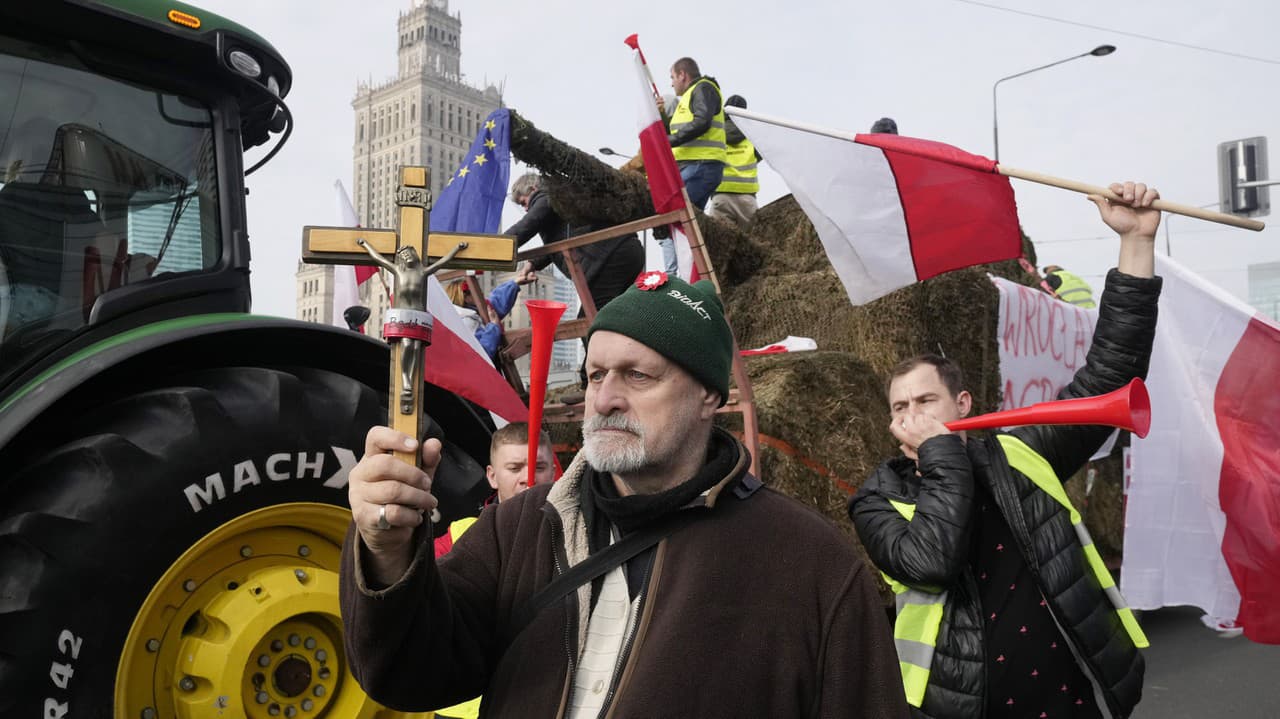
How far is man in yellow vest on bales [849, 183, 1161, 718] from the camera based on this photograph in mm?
2539

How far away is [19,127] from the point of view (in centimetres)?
277

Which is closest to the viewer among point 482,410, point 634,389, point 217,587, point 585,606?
point 585,606

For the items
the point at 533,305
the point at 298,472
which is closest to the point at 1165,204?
the point at 533,305

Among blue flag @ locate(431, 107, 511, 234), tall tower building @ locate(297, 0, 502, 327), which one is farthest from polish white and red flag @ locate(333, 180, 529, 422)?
tall tower building @ locate(297, 0, 502, 327)

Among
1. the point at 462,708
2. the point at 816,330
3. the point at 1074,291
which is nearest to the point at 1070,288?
the point at 1074,291

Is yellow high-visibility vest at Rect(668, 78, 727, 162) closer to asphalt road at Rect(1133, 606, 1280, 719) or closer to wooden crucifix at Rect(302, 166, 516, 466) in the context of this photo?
asphalt road at Rect(1133, 606, 1280, 719)

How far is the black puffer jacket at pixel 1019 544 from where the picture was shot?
2.53m

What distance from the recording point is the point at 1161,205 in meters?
2.83

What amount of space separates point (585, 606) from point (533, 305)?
1051 mm

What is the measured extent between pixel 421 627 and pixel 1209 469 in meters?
3.49

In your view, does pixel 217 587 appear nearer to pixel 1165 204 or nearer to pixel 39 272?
pixel 39 272

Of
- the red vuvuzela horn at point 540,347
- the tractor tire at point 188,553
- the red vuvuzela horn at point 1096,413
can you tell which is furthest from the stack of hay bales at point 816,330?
the red vuvuzela horn at point 540,347

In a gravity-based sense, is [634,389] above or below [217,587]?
above

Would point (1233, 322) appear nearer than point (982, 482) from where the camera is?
No
